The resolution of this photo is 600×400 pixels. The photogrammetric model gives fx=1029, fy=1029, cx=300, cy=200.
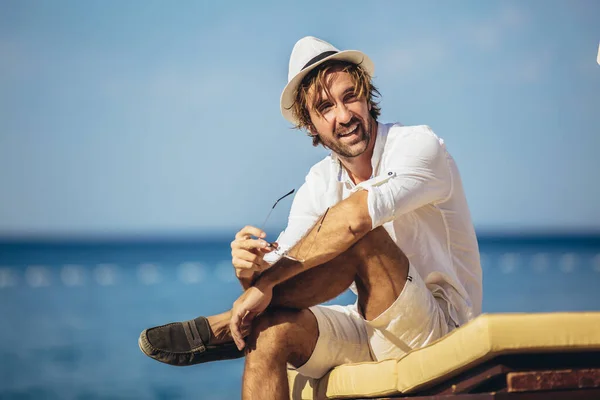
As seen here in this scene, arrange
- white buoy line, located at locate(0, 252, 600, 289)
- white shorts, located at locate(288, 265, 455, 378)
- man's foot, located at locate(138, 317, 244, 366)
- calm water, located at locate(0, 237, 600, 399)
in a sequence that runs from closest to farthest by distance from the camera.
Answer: white shorts, located at locate(288, 265, 455, 378) → man's foot, located at locate(138, 317, 244, 366) → calm water, located at locate(0, 237, 600, 399) → white buoy line, located at locate(0, 252, 600, 289)

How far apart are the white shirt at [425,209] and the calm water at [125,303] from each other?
416 cm

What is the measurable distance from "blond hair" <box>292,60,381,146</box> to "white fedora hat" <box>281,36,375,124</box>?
2cm

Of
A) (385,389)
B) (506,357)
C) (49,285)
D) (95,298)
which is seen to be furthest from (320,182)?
(49,285)

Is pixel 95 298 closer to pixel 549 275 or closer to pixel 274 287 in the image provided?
pixel 549 275

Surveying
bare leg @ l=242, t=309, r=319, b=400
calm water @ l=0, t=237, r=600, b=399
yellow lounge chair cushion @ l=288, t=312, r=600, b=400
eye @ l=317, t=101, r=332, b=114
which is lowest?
yellow lounge chair cushion @ l=288, t=312, r=600, b=400

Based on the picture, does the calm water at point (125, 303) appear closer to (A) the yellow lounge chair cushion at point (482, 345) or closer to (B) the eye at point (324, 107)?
(B) the eye at point (324, 107)

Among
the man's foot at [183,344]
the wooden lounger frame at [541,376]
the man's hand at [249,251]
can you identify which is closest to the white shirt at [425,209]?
the man's hand at [249,251]

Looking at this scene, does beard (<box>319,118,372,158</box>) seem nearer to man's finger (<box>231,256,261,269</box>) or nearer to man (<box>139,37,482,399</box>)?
man (<box>139,37,482,399</box>)

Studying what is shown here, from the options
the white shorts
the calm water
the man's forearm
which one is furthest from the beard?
the calm water

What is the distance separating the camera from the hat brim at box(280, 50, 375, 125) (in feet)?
11.1

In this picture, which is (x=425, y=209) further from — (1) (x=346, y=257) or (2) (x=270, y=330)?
(2) (x=270, y=330)

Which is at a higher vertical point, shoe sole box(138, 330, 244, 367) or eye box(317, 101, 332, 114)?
eye box(317, 101, 332, 114)

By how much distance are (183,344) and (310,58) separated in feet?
3.34

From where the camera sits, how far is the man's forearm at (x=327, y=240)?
112 inches
